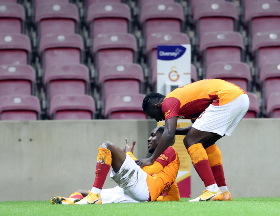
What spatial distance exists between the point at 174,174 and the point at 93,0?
5022mm

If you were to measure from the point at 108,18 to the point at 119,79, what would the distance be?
4.74 feet

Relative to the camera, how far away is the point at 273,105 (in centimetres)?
593

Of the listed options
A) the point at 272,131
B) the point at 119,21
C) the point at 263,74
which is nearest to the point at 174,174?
the point at 272,131

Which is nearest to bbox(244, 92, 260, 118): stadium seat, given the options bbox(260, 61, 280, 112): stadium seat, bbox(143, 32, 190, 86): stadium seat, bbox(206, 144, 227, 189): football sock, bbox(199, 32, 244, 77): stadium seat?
bbox(260, 61, 280, 112): stadium seat

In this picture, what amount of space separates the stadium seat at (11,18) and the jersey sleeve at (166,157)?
14.6 feet

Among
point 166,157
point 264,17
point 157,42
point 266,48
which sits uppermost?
point 264,17

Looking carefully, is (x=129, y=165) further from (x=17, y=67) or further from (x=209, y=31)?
(x=209, y=31)

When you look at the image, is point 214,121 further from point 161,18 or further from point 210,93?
point 161,18

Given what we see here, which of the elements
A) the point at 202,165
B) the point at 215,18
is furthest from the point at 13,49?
the point at 202,165

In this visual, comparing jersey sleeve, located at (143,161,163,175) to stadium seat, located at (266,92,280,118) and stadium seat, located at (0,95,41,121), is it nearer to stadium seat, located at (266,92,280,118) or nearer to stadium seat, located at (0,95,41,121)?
stadium seat, located at (0,95,41,121)

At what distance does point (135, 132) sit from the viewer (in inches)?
198

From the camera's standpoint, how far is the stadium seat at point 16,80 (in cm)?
619

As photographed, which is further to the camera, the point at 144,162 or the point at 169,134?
the point at 144,162

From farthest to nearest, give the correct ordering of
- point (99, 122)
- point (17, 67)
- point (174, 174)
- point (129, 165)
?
point (17, 67)
point (99, 122)
point (174, 174)
point (129, 165)
